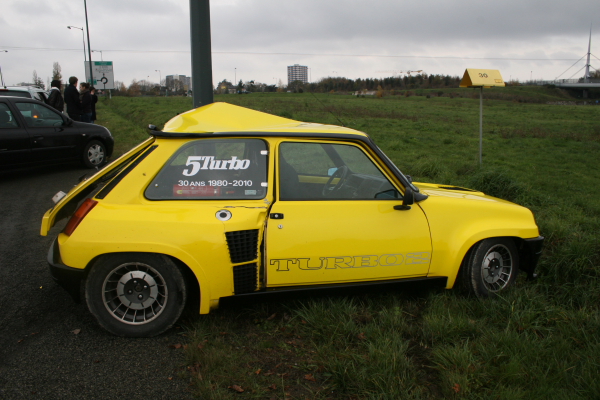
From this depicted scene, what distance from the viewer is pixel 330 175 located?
407 centimetres

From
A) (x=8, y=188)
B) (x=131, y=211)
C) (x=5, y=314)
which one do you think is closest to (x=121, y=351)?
(x=131, y=211)

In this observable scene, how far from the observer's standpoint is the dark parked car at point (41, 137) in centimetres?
898

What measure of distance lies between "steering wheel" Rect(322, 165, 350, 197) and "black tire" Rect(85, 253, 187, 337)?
1.29m

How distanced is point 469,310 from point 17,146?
8.68m

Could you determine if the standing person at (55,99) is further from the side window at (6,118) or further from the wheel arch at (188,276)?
the wheel arch at (188,276)

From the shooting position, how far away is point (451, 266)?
385 cm

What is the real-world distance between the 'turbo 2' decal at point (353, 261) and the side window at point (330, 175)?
18.2 inches

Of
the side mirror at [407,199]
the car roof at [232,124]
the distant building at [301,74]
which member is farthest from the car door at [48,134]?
the side mirror at [407,199]

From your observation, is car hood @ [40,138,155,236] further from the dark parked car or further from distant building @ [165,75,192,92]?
distant building @ [165,75,192,92]

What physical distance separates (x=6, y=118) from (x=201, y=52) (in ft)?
17.8

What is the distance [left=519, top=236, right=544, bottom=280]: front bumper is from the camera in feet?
13.5

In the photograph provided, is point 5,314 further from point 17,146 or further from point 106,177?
point 17,146

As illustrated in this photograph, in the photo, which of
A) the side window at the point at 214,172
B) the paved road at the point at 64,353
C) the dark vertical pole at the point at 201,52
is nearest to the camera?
the paved road at the point at 64,353

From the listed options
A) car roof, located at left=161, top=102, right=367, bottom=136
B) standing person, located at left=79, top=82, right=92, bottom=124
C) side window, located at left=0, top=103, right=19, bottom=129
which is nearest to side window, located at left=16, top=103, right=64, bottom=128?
side window, located at left=0, top=103, right=19, bottom=129
